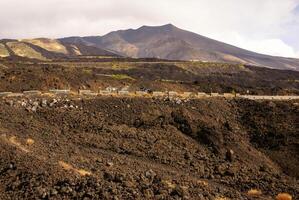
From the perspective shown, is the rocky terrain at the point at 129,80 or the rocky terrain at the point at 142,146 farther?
the rocky terrain at the point at 129,80

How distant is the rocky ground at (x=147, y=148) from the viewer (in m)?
20.6

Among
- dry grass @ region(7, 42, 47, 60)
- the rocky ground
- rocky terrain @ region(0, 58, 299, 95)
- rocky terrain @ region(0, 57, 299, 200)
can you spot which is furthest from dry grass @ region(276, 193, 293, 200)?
dry grass @ region(7, 42, 47, 60)

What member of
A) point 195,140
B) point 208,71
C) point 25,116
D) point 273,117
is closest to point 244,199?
point 195,140

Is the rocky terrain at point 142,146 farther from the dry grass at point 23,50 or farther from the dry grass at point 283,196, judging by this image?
the dry grass at point 23,50

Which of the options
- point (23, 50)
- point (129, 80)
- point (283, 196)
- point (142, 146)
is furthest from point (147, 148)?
point (23, 50)

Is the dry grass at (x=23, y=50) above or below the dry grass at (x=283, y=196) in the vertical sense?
above

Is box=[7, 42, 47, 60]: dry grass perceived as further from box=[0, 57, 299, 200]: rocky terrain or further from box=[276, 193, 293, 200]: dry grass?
box=[276, 193, 293, 200]: dry grass

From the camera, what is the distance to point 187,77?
372 ft

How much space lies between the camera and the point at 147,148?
33.2 meters

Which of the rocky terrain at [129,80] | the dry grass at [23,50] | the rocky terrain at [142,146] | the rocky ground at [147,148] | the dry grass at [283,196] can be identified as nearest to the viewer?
the rocky ground at [147,148]

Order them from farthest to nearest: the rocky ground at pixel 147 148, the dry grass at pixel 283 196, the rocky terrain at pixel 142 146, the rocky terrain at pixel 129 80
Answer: the rocky terrain at pixel 129 80
the dry grass at pixel 283 196
the rocky terrain at pixel 142 146
the rocky ground at pixel 147 148

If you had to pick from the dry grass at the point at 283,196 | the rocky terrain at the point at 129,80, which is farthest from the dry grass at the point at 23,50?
the dry grass at the point at 283,196

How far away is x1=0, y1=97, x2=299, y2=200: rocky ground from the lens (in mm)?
20562

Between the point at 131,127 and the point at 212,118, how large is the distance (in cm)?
877
